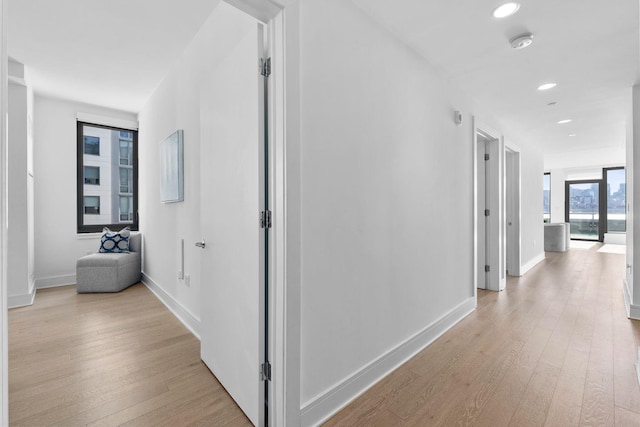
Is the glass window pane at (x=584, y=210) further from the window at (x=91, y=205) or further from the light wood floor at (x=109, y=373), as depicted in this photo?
the window at (x=91, y=205)

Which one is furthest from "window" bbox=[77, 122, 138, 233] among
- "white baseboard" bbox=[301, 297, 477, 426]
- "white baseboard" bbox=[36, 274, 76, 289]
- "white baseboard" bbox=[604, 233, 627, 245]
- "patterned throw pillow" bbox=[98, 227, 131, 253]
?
"white baseboard" bbox=[604, 233, 627, 245]

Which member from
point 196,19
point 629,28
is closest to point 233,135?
point 196,19

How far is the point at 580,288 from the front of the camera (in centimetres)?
416

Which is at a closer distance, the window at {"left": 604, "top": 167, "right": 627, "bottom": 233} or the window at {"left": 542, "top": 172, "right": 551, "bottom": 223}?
the window at {"left": 604, "top": 167, "right": 627, "bottom": 233}

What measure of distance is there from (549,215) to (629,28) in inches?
402

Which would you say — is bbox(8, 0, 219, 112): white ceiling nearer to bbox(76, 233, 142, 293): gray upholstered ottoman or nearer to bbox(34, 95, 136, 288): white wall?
bbox(34, 95, 136, 288): white wall

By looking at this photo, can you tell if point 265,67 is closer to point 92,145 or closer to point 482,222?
point 482,222

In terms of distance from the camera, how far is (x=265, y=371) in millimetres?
1551

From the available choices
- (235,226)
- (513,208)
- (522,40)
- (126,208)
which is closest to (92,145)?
(126,208)

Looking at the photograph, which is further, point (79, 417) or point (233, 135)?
point (233, 135)

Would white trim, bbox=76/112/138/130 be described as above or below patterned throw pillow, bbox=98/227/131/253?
above

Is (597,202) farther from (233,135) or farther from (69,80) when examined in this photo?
(69,80)

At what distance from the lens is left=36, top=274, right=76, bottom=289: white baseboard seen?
4168 mm

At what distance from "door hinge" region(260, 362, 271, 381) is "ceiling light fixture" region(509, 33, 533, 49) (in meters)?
2.79
